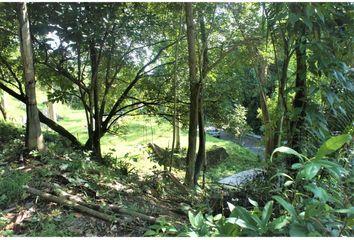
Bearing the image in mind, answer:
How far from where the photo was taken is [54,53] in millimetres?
4762

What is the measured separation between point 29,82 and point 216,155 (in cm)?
762

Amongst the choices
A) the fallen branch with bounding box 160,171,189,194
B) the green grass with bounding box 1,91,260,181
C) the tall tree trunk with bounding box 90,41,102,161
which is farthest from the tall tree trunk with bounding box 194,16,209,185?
the green grass with bounding box 1,91,260,181

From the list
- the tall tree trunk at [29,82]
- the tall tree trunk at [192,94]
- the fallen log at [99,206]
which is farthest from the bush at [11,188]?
the tall tree trunk at [192,94]

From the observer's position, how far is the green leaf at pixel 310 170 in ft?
3.64

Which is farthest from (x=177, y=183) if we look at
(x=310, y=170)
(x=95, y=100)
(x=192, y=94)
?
(x=310, y=170)

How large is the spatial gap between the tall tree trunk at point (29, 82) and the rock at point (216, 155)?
7048mm

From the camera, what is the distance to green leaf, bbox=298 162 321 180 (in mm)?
1109

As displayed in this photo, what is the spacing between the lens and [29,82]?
350 cm

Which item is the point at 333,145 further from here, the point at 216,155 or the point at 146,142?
the point at 216,155

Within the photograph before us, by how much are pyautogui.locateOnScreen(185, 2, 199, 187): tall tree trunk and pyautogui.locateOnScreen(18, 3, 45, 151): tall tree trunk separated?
1.77 metres

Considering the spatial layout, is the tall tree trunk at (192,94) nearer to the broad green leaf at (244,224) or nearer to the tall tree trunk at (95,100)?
the tall tree trunk at (95,100)

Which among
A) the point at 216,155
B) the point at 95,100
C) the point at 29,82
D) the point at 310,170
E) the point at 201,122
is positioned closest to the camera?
the point at 310,170

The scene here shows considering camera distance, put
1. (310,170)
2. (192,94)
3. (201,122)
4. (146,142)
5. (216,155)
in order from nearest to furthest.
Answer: (310,170), (192,94), (201,122), (146,142), (216,155)

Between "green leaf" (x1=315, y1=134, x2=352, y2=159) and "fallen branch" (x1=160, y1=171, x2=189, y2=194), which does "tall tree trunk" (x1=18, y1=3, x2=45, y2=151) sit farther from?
"green leaf" (x1=315, y1=134, x2=352, y2=159)
